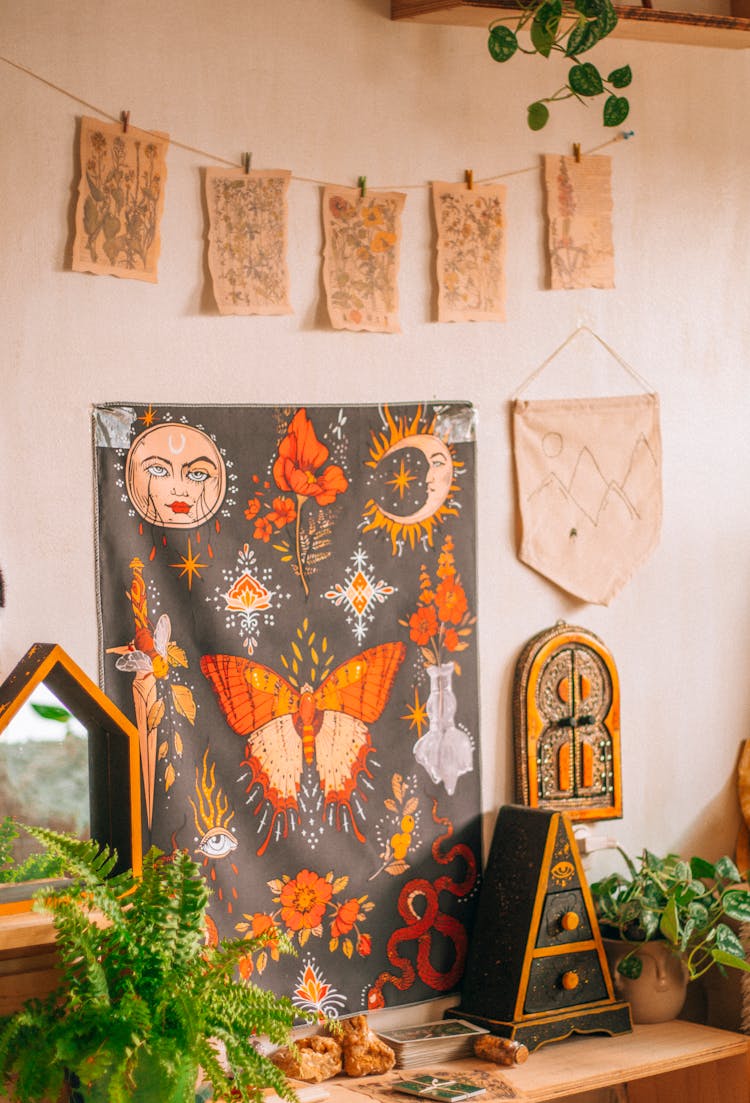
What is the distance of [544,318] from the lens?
323cm

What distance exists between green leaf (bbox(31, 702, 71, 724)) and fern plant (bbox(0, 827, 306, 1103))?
214 millimetres

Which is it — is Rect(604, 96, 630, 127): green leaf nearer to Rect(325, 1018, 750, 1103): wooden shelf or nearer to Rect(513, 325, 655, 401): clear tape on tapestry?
Rect(513, 325, 655, 401): clear tape on tapestry

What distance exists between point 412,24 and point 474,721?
1.58 metres

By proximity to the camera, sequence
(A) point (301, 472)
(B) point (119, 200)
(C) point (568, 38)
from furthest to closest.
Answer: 1. (C) point (568, 38)
2. (A) point (301, 472)
3. (B) point (119, 200)

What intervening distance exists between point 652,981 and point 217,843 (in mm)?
1065

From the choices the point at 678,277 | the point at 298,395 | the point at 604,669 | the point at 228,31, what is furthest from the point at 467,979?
the point at 228,31

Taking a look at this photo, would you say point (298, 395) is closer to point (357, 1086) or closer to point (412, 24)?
point (412, 24)

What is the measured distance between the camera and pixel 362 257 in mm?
2980

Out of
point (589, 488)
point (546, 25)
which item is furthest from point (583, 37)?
point (589, 488)

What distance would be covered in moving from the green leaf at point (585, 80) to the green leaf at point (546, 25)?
86mm

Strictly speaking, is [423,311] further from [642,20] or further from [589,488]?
[642,20]

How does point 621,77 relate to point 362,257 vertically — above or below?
above

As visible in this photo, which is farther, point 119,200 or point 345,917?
point 345,917

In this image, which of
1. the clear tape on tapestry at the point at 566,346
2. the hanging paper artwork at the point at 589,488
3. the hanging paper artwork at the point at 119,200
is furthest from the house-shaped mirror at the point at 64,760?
the clear tape on tapestry at the point at 566,346
